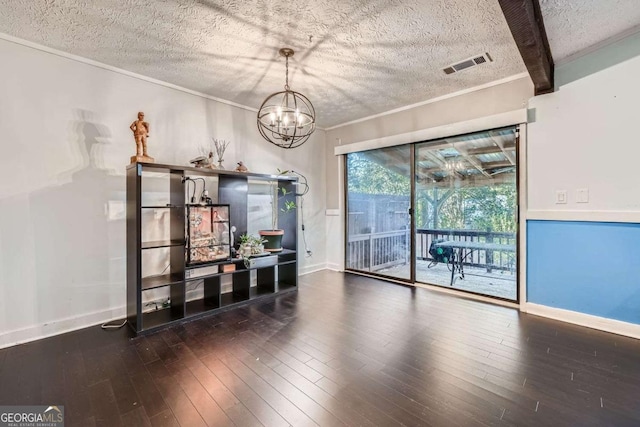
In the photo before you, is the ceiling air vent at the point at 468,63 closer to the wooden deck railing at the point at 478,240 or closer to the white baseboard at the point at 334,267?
the wooden deck railing at the point at 478,240

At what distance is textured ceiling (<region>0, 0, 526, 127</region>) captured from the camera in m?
2.05

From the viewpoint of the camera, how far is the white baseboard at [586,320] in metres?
2.50

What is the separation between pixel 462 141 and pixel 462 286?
1.89 m

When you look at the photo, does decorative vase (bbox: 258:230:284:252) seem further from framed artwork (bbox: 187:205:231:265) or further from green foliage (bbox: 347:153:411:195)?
green foliage (bbox: 347:153:411:195)

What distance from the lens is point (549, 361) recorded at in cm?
212

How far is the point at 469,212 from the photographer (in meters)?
3.66

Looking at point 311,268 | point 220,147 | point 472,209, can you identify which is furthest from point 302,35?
point 311,268

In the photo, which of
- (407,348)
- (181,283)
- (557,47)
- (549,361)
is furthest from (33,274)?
(557,47)

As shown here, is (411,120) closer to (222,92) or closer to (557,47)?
(557,47)

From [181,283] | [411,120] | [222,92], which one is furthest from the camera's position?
[411,120]

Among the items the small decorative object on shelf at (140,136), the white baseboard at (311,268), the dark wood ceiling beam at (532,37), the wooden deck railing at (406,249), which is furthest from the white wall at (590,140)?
the small decorative object on shelf at (140,136)

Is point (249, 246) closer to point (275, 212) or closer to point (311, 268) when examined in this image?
point (275, 212)

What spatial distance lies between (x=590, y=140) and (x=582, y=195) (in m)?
0.52

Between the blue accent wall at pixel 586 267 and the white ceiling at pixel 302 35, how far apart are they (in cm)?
171
